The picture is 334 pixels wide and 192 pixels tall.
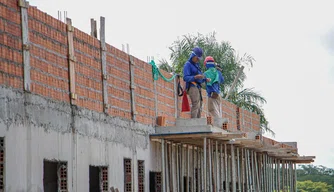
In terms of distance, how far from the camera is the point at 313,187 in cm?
8906

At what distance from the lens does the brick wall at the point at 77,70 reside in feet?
48.9

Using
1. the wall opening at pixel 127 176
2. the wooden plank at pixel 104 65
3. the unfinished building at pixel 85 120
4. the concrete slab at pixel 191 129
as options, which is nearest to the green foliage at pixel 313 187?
the unfinished building at pixel 85 120

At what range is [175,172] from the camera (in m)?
22.9

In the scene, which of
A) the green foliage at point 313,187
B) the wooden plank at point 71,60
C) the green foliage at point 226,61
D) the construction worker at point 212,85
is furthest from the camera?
the green foliage at point 313,187

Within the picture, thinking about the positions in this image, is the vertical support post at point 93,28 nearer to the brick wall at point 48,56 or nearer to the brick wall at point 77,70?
the brick wall at point 77,70

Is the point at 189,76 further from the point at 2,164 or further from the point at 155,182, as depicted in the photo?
the point at 2,164

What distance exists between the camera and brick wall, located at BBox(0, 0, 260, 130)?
14906 mm

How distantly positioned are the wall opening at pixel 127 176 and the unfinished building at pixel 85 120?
0.09ft

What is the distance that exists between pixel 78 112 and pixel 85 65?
1.22m

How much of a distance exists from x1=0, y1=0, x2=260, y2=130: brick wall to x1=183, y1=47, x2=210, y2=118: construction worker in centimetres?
94

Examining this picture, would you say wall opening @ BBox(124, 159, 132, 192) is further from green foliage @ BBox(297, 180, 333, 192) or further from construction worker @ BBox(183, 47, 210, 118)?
green foliage @ BBox(297, 180, 333, 192)

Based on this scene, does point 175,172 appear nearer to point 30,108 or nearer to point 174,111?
point 174,111

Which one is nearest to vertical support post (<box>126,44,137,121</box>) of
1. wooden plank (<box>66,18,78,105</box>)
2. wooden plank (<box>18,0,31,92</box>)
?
wooden plank (<box>66,18,78,105</box>)

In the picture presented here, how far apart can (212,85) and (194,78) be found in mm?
2529
